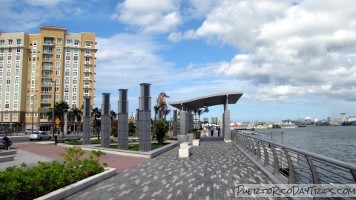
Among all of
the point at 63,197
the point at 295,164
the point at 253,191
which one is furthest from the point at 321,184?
the point at 63,197

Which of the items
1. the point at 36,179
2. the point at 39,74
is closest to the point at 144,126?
the point at 36,179

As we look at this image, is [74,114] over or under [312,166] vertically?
over

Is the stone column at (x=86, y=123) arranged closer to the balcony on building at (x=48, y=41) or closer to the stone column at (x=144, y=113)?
the stone column at (x=144, y=113)

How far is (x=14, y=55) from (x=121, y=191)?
287 feet

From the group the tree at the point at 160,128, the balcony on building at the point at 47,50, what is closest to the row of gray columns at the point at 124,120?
the tree at the point at 160,128

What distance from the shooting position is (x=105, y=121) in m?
23.5

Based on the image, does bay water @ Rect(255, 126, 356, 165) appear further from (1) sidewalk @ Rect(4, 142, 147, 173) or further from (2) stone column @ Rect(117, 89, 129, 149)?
(2) stone column @ Rect(117, 89, 129, 149)

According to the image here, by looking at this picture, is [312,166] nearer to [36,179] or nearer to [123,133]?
[36,179]

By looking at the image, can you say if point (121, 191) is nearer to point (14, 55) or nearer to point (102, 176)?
Result: point (102, 176)

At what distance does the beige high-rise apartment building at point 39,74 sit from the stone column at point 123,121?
214 ft

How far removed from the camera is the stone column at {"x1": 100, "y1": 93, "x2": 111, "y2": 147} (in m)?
22.8

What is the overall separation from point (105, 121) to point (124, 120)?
2.22m

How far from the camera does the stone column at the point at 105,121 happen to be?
22797 mm

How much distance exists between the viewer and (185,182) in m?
9.10
